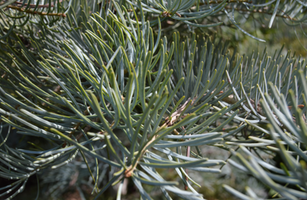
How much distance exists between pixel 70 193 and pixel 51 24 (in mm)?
943

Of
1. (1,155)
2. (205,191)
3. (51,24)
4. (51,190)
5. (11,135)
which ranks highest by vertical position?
(51,24)

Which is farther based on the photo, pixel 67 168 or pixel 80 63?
pixel 67 168

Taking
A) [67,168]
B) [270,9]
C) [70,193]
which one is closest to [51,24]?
[270,9]

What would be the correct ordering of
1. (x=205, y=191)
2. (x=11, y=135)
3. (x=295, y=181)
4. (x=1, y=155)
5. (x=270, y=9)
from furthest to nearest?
1. (x=205, y=191)
2. (x=11, y=135)
3. (x=270, y=9)
4. (x=1, y=155)
5. (x=295, y=181)

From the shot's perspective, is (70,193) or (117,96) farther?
(70,193)

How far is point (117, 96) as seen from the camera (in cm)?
15

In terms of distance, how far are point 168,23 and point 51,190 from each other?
744mm

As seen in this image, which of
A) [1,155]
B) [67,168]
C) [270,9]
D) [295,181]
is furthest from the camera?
[67,168]

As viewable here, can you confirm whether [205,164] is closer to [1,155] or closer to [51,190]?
[1,155]

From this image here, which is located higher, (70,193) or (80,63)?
(80,63)

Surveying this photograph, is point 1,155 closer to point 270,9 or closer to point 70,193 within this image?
point 270,9

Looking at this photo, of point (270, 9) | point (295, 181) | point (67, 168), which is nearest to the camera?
point (295, 181)

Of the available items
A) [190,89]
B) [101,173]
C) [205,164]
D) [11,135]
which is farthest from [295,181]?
[101,173]

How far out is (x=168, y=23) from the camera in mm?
415
